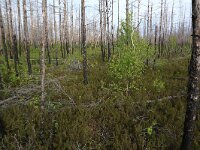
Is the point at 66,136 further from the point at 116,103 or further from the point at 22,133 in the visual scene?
the point at 116,103

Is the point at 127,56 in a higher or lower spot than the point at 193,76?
higher

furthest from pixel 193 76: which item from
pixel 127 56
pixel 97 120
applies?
pixel 127 56

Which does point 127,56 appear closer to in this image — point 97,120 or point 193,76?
point 97,120

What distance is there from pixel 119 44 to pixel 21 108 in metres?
4.68

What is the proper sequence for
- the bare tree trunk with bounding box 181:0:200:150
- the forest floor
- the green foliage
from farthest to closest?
the green foliage, the forest floor, the bare tree trunk with bounding box 181:0:200:150

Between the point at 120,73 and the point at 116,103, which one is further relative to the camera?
the point at 120,73

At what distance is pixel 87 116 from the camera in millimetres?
7027

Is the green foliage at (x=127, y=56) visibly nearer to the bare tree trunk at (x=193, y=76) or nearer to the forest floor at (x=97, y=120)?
the forest floor at (x=97, y=120)

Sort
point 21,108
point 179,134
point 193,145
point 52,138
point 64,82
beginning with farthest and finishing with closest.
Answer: point 64,82, point 21,108, point 52,138, point 179,134, point 193,145

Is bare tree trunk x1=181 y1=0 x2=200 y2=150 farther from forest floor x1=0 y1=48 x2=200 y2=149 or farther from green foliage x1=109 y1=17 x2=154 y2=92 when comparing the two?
green foliage x1=109 y1=17 x2=154 y2=92

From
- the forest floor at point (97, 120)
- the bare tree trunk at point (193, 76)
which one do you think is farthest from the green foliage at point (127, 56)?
the bare tree trunk at point (193, 76)

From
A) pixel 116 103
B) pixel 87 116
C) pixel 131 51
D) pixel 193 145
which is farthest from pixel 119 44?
pixel 193 145

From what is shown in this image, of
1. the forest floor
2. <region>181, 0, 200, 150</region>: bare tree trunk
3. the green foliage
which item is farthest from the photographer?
the green foliage

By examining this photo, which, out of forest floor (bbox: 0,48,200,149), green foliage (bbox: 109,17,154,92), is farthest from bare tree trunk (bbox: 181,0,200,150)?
green foliage (bbox: 109,17,154,92)
